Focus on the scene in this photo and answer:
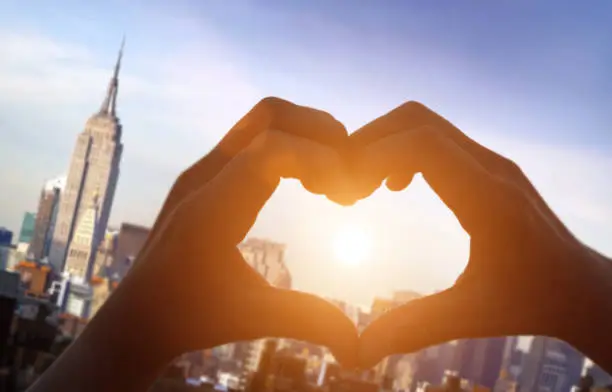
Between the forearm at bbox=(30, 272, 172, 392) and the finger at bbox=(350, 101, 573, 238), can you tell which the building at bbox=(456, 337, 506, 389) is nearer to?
the finger at bbox=(350, 101, 573, 238)

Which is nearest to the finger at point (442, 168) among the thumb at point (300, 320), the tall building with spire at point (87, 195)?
the thumb at point (300, 320)

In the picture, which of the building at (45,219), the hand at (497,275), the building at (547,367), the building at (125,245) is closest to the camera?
the hand at (497,275)

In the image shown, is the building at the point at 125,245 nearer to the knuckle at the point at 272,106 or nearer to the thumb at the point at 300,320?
the knuckle at the point at 272,106

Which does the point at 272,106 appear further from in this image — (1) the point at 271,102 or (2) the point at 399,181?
(2) the point at 399,181

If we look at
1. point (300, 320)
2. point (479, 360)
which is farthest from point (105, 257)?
point (300, 320)

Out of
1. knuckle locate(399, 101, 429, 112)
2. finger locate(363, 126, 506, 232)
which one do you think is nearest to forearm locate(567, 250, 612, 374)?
finger locate(363, 126, 506, 232)

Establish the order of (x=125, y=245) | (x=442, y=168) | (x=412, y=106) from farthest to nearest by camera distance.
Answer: (x=125, y=245)
(x=412, y=106)
(x=442, y=168)

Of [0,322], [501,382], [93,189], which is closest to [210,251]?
[0,322]

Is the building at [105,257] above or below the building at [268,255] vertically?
below
